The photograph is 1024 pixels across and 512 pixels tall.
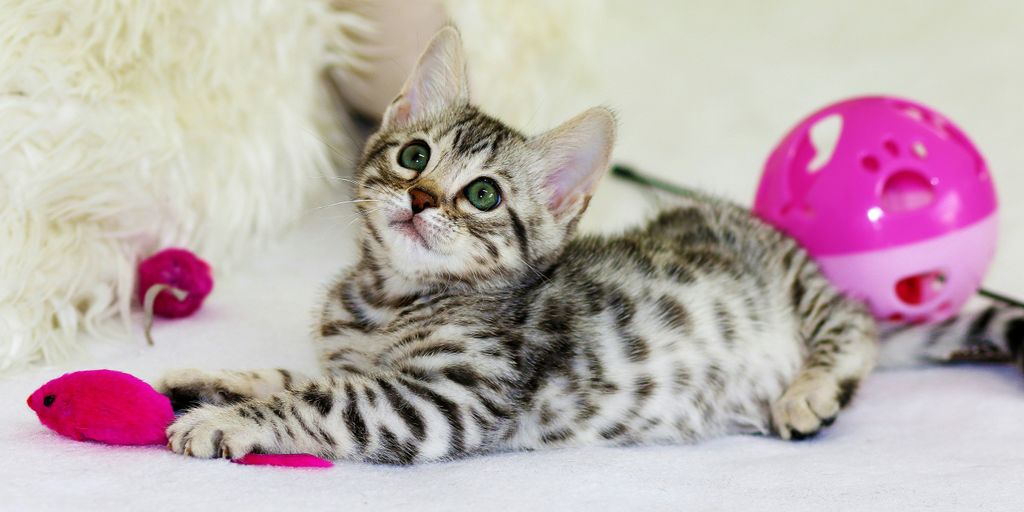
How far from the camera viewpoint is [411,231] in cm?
138

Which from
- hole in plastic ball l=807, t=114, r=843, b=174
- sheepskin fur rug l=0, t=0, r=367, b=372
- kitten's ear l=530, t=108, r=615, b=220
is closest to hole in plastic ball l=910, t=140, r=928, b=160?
hole in plastic ball l=807, t=114, r=843, b=174

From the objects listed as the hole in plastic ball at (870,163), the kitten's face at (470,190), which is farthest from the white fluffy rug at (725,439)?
the hole in plastic ball at (870,163)

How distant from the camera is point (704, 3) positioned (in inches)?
127

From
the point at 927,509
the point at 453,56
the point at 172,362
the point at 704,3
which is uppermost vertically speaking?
the point at 704,3

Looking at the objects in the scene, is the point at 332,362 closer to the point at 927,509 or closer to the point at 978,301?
the point at 927,509

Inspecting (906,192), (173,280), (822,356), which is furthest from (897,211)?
(173,280)

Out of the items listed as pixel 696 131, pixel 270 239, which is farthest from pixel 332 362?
pixel 696 131

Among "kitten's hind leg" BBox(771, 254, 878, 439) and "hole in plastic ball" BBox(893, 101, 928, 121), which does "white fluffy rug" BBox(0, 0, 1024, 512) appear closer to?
"kitten's hind leg" BBox(771, 254, 878, 439)

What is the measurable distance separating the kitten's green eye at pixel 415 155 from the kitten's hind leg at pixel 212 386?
0.34m

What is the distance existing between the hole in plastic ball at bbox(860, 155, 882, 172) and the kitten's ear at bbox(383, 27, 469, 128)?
0.79 meters

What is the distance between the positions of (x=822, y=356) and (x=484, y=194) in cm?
70

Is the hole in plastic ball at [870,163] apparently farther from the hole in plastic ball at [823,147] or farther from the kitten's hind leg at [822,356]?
the kitten's hind leg at [822,356]

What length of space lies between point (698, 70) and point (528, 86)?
0.79 metres

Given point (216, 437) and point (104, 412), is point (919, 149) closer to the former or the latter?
point (216, 437)
